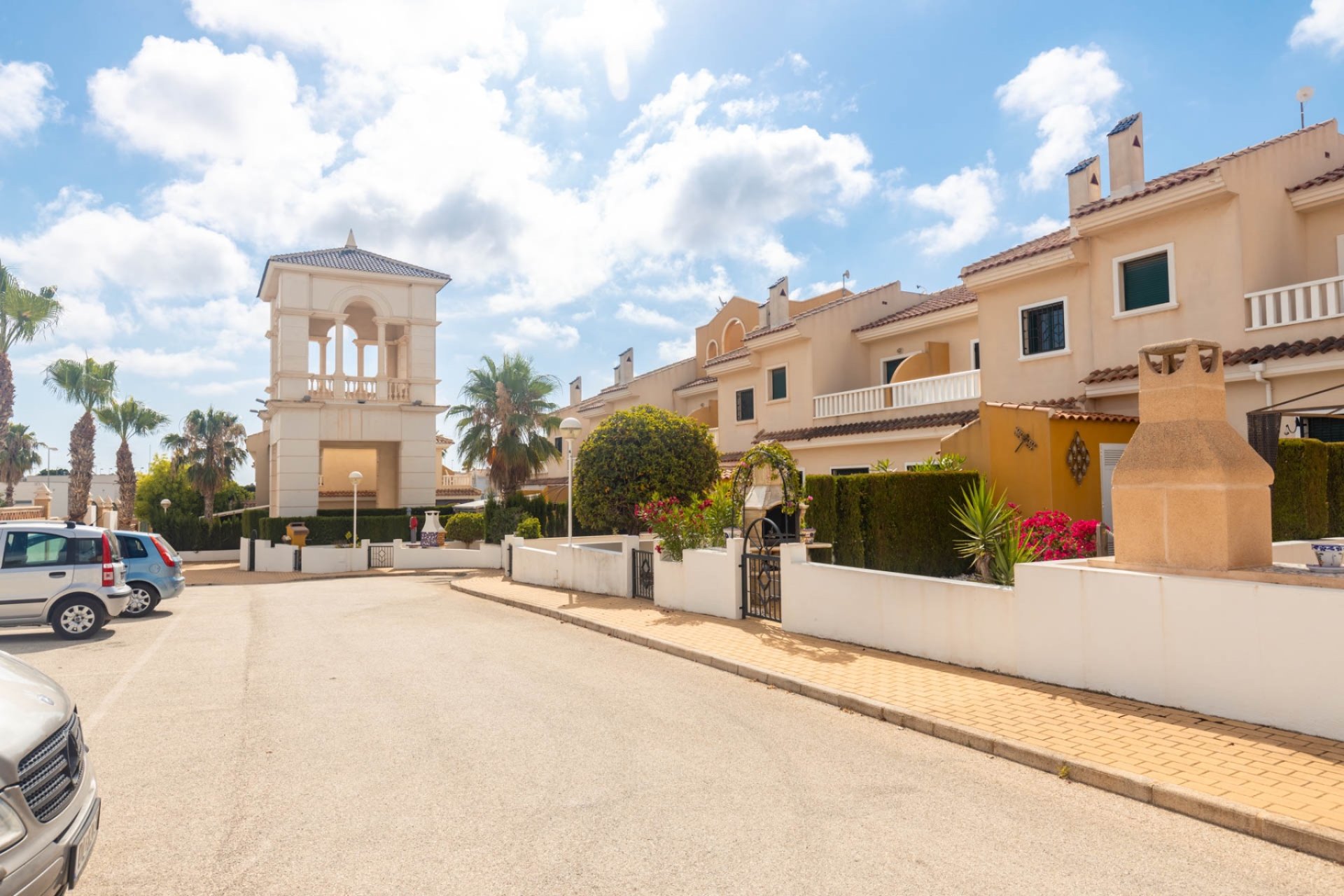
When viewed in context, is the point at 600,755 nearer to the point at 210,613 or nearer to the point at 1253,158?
the point at 210,613

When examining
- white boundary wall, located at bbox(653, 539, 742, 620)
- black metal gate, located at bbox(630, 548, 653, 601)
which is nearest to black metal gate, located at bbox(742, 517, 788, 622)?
white boundary wall, located at bbox(653, 539, 742, 620)

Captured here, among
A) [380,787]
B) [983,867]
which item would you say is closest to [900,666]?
[983,867]

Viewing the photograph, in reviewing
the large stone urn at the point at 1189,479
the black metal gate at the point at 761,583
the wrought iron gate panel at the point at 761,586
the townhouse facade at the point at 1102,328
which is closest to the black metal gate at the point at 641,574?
the black metal gate at the point at 761,583

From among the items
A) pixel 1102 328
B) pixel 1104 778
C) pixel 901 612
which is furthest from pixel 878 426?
pixel 1104 778

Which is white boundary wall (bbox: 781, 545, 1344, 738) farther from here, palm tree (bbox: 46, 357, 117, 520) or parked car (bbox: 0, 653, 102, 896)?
palm tree (bbox: 46, 357, 117, 520)

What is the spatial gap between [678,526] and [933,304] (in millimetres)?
13055

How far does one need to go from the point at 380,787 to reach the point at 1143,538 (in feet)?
22.8

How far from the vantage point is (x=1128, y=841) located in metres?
4.75

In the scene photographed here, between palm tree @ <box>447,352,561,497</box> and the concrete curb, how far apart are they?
911 inches

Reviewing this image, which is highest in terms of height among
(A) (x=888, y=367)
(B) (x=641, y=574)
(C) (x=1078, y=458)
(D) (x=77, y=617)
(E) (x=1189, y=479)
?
(A) (x=888, y=367)

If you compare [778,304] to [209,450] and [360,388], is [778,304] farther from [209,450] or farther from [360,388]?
[209,450]

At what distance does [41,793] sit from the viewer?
347 cm

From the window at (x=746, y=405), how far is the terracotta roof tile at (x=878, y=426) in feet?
10.5

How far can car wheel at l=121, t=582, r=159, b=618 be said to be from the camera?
16.4m
